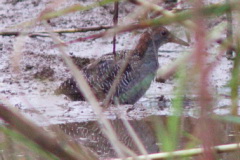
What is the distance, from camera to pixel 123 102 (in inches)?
294

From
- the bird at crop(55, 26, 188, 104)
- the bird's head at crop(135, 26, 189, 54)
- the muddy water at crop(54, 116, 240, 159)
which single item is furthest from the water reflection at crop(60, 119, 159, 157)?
the bird's head at crop(135, 26, 189, 54)

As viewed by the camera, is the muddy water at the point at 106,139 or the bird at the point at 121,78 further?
the bird at the point at 121,78

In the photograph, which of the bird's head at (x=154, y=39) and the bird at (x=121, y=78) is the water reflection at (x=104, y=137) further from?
the bird's head at (x=154, y=39)

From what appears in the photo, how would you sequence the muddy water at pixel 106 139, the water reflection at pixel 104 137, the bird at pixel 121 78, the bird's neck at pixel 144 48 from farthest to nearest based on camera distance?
the bird's neck at pixel 144 48 < the bird at pixel 121 78 < the water reflection at pixel 104 137 < the muddy water at pixel 106 139

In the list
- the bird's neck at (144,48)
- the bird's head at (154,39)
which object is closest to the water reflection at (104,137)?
the bird's neck at (144,48)

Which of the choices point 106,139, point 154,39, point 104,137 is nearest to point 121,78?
point 154,39

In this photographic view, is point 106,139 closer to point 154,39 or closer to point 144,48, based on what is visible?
point 144,48

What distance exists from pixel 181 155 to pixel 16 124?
510 millimetres

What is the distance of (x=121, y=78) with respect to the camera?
7.49 meters

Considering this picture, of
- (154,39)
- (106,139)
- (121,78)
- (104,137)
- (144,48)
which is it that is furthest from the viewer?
(154,39)

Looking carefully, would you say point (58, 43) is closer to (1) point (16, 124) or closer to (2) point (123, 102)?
(1) point (16, 124)

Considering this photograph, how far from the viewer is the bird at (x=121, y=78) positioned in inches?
275

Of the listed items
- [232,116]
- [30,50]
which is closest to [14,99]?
[30,50]

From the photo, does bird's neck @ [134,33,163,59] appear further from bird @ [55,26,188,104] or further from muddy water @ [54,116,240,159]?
muddy water @ [54,116,240,159]
